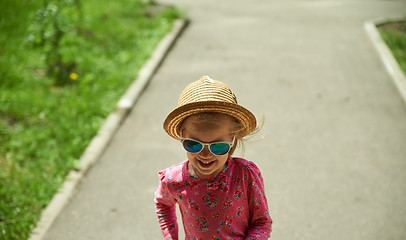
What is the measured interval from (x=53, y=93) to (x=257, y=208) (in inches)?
177

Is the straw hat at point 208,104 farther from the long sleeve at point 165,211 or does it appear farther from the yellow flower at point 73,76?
the yellow flower at point 73,76

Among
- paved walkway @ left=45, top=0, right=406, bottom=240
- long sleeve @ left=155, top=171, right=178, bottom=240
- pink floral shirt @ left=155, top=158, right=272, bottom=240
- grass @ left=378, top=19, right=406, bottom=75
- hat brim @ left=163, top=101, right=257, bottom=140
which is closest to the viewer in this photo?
hat brim @ left=163, top=101, right=257, bottom=140

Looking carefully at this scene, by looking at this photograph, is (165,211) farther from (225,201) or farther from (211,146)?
(211,146)

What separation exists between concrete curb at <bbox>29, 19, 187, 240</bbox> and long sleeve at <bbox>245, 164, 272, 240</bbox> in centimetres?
227

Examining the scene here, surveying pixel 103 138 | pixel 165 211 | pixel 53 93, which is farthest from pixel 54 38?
pixel 165 211

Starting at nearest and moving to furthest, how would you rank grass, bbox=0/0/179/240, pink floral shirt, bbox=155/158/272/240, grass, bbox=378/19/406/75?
pink floral shirt, bbox=155/158/272/240, grass, bbox=0/0/179/240, grass, bbox=378/19/406/75

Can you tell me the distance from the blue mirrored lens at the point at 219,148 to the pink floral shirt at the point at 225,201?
0.18m

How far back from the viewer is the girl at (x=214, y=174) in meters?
2.11

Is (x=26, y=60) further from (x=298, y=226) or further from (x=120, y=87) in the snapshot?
(x=298, y=226)

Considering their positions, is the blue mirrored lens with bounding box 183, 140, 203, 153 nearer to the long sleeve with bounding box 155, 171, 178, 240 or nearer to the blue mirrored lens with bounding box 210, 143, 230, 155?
the blue mirrored lens with bounding box 210, 143, 230, 155

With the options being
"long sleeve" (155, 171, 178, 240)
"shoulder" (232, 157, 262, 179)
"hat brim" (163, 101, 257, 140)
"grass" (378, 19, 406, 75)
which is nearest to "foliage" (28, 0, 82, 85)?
"long sleeve" (155, 171, 178, 240)

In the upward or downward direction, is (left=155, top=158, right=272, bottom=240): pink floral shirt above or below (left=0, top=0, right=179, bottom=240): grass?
below

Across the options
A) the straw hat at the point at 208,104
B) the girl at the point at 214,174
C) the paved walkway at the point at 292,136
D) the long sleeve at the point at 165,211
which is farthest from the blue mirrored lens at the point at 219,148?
the paved walkway at the point at 292,136

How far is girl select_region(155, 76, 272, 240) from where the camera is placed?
6.93ft
